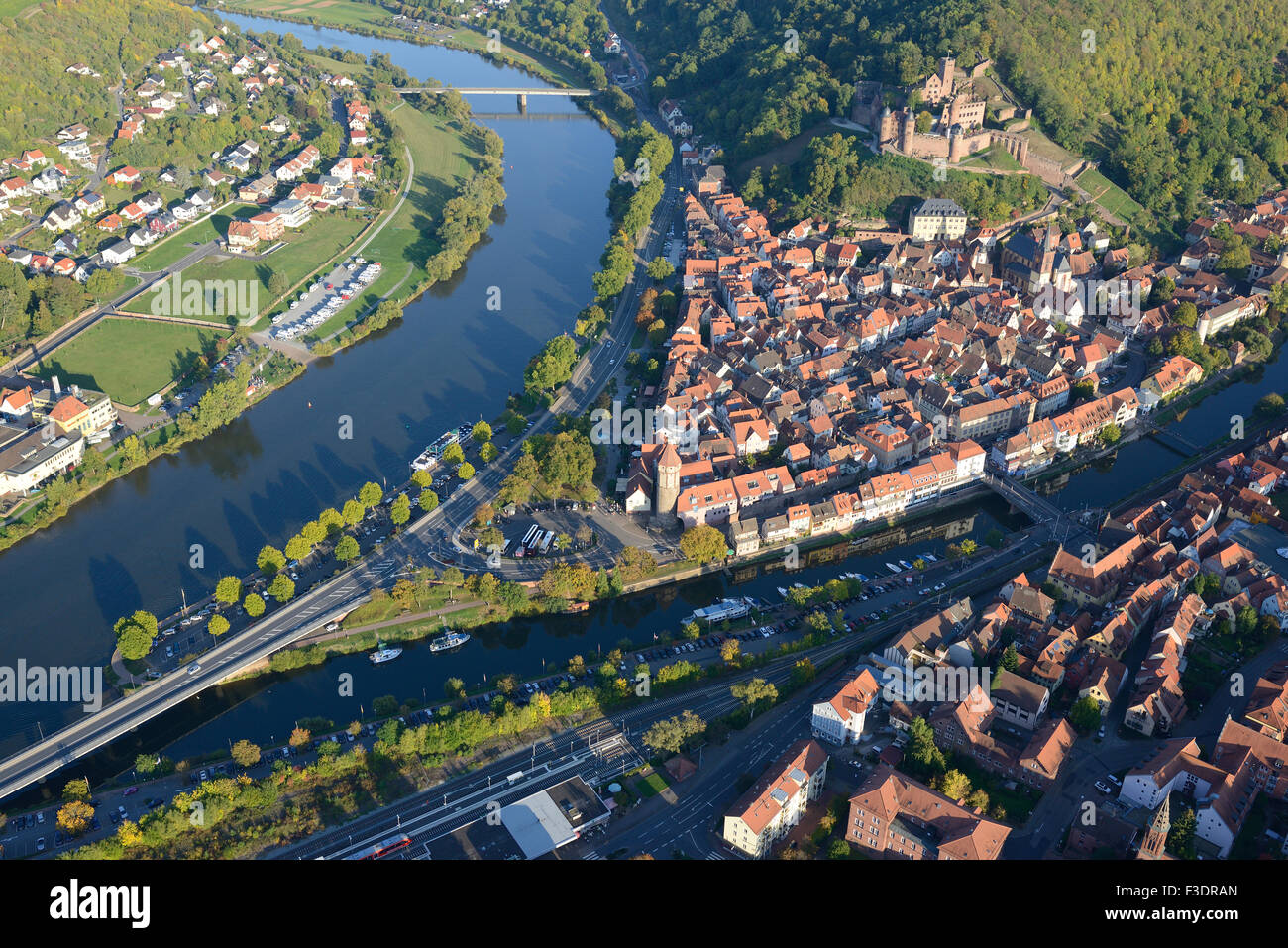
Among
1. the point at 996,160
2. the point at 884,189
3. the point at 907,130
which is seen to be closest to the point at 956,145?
the point at 996,160

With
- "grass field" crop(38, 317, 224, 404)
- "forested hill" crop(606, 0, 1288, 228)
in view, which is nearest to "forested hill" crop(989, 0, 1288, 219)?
"forested hill" crop(606, 0, 1288, 228)

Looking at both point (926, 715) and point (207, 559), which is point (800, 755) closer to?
point (926, 715)

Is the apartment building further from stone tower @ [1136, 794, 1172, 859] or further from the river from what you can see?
the river

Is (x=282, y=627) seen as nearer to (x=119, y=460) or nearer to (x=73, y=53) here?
(x=119, y=460)

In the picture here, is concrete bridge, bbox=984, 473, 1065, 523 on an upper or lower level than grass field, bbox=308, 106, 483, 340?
lower

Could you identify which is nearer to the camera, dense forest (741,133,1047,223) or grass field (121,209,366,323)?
grass field (121,209,366,323)

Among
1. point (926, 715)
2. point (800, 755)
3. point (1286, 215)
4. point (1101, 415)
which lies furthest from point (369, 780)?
point (1286, 215)

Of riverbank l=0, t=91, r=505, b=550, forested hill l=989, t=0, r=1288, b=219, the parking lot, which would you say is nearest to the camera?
riverbank l=0, t=91, r=505, b=550

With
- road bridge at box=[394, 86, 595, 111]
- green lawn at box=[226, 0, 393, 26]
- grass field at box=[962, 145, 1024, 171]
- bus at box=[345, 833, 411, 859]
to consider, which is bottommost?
bus at box=[345, 833, 411, 859]
